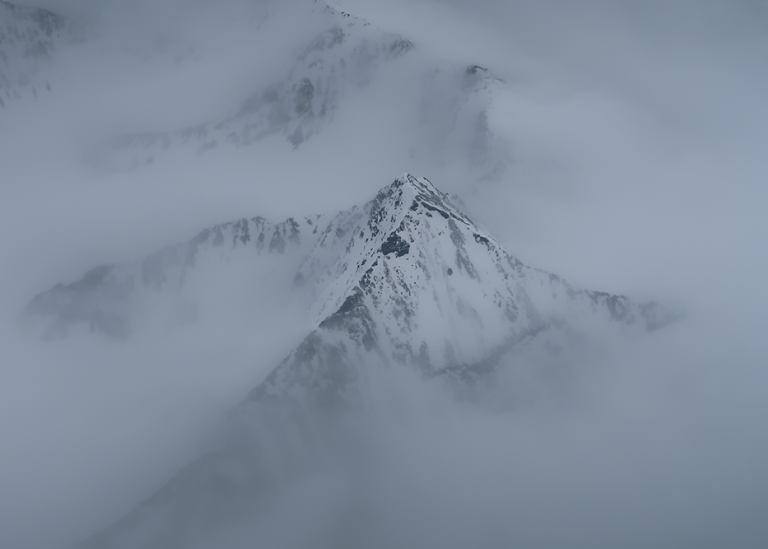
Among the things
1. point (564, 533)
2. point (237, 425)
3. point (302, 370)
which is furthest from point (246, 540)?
point (564, 533)

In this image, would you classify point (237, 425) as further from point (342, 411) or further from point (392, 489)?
point (392, 489)

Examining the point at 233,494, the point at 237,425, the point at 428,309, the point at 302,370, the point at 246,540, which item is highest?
the point at 428,309

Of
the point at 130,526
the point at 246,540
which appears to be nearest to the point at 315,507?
the point at 246,540

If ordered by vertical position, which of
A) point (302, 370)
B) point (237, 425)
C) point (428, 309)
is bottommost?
point (237, 425)

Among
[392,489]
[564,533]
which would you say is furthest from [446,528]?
[564,533]

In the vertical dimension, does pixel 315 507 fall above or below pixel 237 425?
below

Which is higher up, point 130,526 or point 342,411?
point 342,411

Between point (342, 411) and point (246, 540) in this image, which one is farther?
point (342, 411)

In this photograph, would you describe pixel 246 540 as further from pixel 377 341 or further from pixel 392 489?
pixel 377 341
